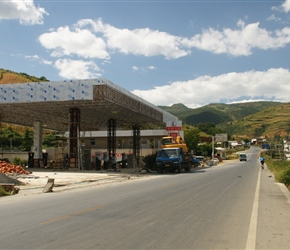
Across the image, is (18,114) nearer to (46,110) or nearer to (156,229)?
(46,110)

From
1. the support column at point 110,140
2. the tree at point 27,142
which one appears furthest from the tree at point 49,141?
the support column at point 110,140

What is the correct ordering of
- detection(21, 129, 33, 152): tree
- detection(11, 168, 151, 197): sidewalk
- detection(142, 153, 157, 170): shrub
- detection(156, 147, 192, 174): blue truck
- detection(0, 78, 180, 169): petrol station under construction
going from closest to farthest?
detection(11, 168, 151, 197): sidewalk → detection(0, 78, 180, 169): petrol station under construction → detection(156, 147, 192, 174): blue truck → detection(142, 153, 157, 170): shrub → detection(21, 129, 33, 152): tree


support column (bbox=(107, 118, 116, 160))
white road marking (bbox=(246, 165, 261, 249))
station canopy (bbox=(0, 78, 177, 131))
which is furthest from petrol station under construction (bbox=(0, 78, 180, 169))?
white road marking (bbox=(246, 165, 261, 249))

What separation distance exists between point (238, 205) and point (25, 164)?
4695 centimetres

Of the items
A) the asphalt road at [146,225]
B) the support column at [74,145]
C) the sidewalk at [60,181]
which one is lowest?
the sidewalk at [60,181]

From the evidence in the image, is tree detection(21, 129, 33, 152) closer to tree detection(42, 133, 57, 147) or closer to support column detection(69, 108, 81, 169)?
tree detection(42, 133, 57, 147)

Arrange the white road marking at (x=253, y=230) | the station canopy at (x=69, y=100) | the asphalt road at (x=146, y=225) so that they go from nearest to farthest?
the asphalt road at (x=146, y=225), the white road marking at (x=253, y=230), the station canopy at (x=69, y=100)

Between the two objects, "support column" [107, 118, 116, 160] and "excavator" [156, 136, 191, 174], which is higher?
"support column" [107, 118, 116, 160]

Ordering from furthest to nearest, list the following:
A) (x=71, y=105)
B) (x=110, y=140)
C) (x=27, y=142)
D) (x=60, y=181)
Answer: (x=27, y=142)
(x=110, y=140)
(x=71, y=105)
(x=60, y=181)

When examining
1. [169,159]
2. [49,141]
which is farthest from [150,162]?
[49,141]

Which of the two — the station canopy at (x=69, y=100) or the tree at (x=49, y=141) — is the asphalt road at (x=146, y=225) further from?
the tree at (x=49, y=141)

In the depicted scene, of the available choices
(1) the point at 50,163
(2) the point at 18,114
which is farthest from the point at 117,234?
(2) the point at 18,114

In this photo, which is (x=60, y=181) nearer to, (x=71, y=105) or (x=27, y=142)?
(x=71, y=105)

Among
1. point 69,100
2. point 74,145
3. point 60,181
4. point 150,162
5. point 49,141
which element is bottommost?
point 60,181
